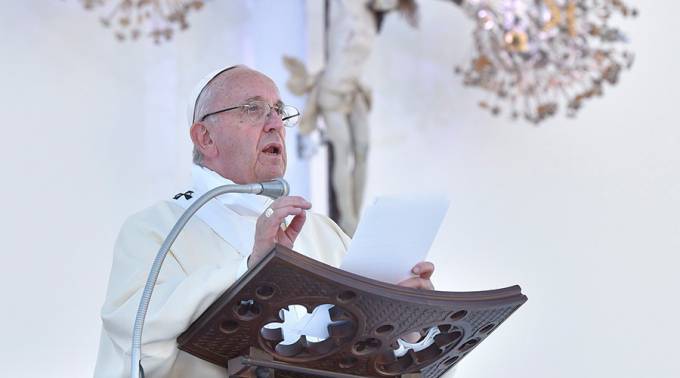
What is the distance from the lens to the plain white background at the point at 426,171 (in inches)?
253

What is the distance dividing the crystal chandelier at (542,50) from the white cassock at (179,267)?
375cm

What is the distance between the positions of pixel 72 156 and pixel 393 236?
13.2ft

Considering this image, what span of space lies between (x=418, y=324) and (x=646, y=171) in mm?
5170

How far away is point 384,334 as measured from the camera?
2.96m

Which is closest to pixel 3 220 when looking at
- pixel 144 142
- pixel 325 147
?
pixel 144 142

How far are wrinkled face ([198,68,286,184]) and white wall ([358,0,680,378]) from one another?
12.5ft

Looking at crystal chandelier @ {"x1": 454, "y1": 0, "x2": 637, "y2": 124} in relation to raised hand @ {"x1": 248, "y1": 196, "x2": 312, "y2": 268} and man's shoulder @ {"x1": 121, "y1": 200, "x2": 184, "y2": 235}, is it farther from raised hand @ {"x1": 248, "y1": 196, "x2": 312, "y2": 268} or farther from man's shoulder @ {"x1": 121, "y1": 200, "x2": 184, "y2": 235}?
raised hand @ {"x1": 248, "y1": 196, "x2": 312, "y2": 268}

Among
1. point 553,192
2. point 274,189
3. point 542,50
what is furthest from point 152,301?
point 553,192

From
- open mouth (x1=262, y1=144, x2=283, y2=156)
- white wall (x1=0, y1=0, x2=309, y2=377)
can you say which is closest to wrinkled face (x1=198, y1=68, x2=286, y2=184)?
open mouth (x1=262, y1=144, x2=283, y2=156)

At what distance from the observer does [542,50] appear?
7.52m

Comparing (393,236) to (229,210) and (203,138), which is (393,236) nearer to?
(229,210)

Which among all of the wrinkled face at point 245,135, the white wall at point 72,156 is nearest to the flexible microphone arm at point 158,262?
the wrinkled face at point 245,135

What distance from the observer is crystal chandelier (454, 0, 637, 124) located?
292 inches

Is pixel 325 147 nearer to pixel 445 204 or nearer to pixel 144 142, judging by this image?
pixel 144 142
